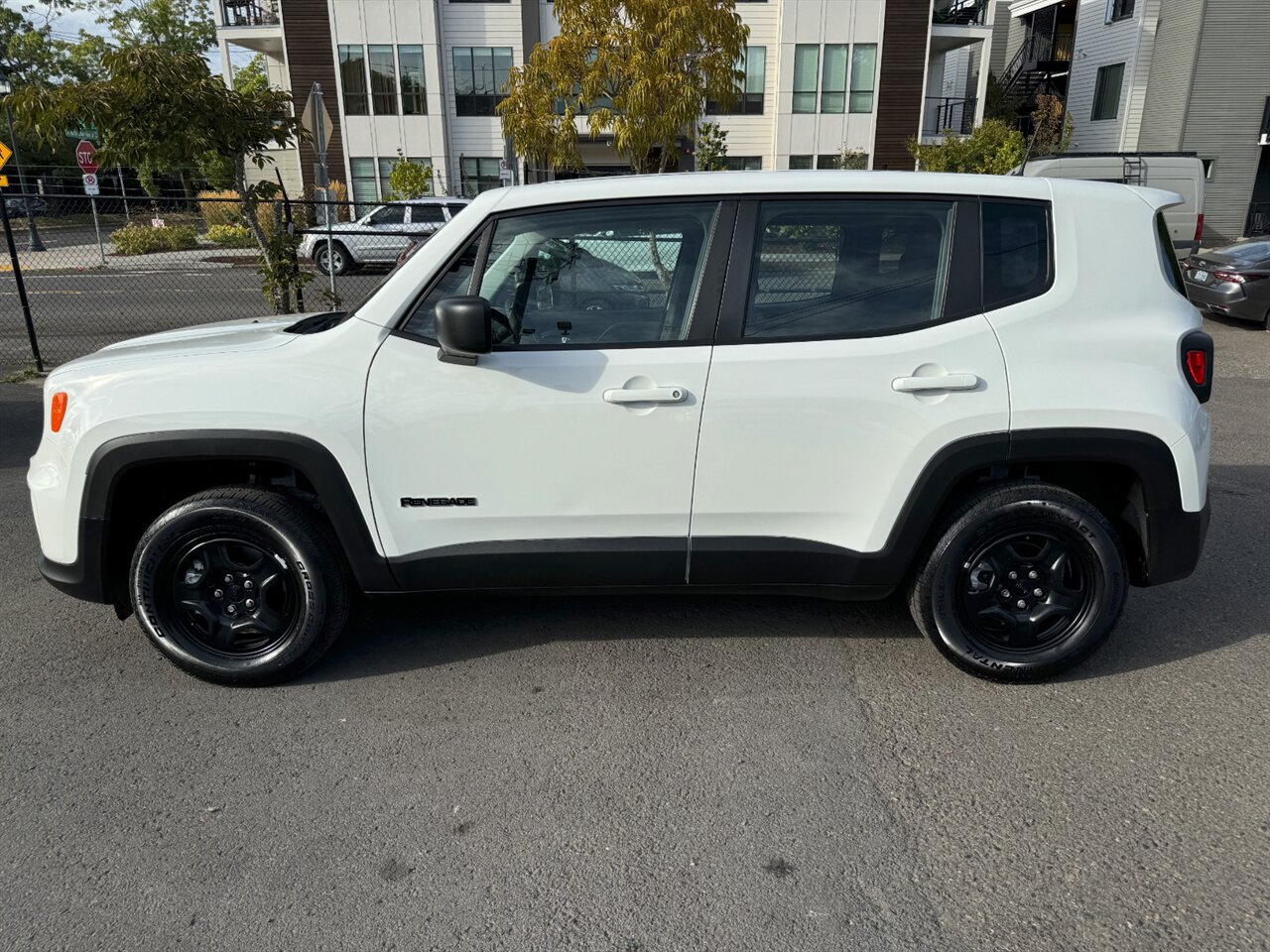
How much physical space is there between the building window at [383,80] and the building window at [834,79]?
1553 cm

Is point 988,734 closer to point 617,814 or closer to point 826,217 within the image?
point 617,814

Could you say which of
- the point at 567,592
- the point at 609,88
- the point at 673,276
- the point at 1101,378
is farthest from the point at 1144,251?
the point at 609,88

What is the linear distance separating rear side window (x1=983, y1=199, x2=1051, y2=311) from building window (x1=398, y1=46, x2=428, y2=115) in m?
33.3

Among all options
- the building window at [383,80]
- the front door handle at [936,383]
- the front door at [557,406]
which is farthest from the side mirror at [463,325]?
the building window at [383,80]

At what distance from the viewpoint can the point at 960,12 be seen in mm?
35219

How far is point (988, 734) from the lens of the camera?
3174 mm

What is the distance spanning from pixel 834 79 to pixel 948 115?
595 centimetres

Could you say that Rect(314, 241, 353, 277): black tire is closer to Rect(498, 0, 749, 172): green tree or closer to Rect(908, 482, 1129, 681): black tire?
Rect(498, 0, 749, 172): green tree

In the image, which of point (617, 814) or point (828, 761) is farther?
point (828, 761)

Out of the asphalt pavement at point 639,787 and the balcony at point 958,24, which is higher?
the balcony at point 958,24

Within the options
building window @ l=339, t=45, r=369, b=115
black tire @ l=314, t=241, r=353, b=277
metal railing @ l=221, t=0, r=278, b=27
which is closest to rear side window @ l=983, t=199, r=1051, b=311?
black tire @ l=314, t=241, r=353, b=277

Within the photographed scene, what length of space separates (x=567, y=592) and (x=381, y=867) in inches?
49.6

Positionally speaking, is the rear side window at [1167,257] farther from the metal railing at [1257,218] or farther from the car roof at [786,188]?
the metal railing at [1257,218]

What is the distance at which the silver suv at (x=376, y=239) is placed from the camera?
11464mm
